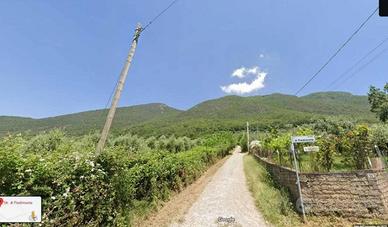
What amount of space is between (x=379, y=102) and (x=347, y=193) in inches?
1448

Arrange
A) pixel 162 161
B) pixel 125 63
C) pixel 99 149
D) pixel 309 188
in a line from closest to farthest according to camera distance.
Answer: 1. pixel 99 149
2. pixel 125 63
3. pixel 309 188
4. pixel 162 161

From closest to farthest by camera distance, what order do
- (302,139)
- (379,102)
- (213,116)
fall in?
1. (302,139)
2. (379,102)
3. (213,116)

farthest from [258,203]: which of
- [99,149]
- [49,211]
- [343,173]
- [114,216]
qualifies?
[49,211]

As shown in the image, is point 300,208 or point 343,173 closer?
point 343,173

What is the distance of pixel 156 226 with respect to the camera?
298 inches

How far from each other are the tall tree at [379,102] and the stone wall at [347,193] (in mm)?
33685

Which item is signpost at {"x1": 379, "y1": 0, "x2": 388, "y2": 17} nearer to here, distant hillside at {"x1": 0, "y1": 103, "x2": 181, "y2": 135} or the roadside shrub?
the roadside shrub

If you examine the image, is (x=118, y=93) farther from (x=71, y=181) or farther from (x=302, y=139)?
(x=302, y=139)

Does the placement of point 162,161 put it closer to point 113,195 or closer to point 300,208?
point 113,195

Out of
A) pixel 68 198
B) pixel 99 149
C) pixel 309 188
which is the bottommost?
pixel 309 188

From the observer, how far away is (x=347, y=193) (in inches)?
305

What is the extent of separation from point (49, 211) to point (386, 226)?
783 centimetres

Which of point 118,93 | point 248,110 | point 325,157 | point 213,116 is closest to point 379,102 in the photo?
point 325,157

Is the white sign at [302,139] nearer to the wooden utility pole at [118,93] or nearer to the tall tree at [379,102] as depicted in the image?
the wooden utility pole at [118,93]
